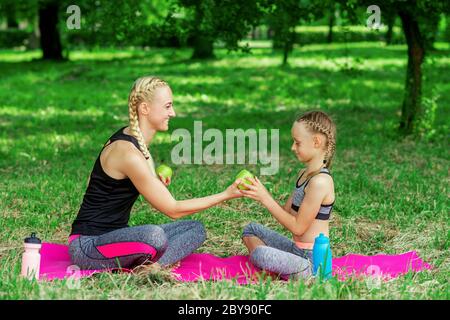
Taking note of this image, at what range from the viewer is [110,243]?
209 inches

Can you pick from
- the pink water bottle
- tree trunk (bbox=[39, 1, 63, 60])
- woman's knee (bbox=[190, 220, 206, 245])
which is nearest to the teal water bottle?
woman's knee (bbox=[190, 220, 206, 245])

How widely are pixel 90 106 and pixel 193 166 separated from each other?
22.4 ft

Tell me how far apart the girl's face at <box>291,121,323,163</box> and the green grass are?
0.99 meters

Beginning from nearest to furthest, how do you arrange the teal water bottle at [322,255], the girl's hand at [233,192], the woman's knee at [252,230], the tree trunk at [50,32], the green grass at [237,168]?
the green grass at [237,168], the teal water bottle at [322,255], the girl's hand at [233,192], the woman's knee at [252,230], the tree trunk at [50,32]

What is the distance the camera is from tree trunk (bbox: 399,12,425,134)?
37.4 ft

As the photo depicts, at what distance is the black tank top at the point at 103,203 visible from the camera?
5504 mm

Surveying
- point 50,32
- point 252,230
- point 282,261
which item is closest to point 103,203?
point 252,230

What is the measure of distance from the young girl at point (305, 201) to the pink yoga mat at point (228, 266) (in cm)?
19

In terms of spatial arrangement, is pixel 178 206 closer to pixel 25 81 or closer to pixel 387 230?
pixel 387 230

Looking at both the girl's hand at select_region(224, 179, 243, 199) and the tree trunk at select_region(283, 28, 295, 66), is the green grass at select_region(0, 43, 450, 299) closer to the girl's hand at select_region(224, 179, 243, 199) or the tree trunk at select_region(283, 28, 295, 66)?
the girl's hand at select_region(224, 179, 243, 199)

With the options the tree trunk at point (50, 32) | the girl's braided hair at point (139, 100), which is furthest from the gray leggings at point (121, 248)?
the tree trunk at point (50, 32)

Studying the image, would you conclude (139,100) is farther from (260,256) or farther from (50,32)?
(50,32)

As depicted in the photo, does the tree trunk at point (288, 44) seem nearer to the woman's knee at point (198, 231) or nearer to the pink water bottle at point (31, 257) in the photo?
the woman's knee at point (198, 231)
